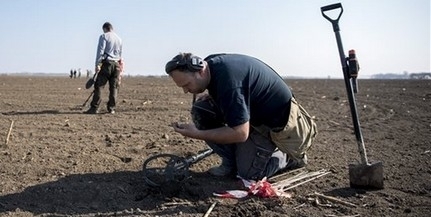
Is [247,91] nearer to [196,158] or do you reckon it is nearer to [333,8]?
[196,158]

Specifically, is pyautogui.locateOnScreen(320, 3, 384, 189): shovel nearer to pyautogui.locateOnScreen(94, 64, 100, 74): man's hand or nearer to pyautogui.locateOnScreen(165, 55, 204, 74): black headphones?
pyautogui.locateOnScreen(165, 55, 204, 74): black headphones

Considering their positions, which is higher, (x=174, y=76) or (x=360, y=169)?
(x=174, y=76)

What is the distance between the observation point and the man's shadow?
13.0ft

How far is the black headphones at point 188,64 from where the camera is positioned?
386 cm

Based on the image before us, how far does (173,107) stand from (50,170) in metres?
7.41

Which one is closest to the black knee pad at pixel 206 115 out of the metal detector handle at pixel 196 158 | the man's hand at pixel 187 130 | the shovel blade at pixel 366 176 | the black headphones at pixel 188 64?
the metal detector handle at pixel 196 158

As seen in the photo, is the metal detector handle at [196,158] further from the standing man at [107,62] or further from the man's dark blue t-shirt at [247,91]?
the standing man at [107,62]

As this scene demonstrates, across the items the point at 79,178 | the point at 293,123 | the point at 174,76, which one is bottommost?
the point at 79,178

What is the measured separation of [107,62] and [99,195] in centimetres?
615

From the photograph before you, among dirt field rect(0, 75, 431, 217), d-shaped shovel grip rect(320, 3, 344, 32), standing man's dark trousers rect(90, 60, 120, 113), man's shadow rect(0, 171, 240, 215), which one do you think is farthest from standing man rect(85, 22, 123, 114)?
d-shaped shovel grip rect(320, 3, 344, 32)

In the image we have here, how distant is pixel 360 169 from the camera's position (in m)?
4.51

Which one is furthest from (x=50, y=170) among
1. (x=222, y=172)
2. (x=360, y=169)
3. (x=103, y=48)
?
(x=103, y=48)

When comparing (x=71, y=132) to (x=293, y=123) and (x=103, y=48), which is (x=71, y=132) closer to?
(x=103, y=48)

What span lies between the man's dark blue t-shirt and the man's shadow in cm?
88
